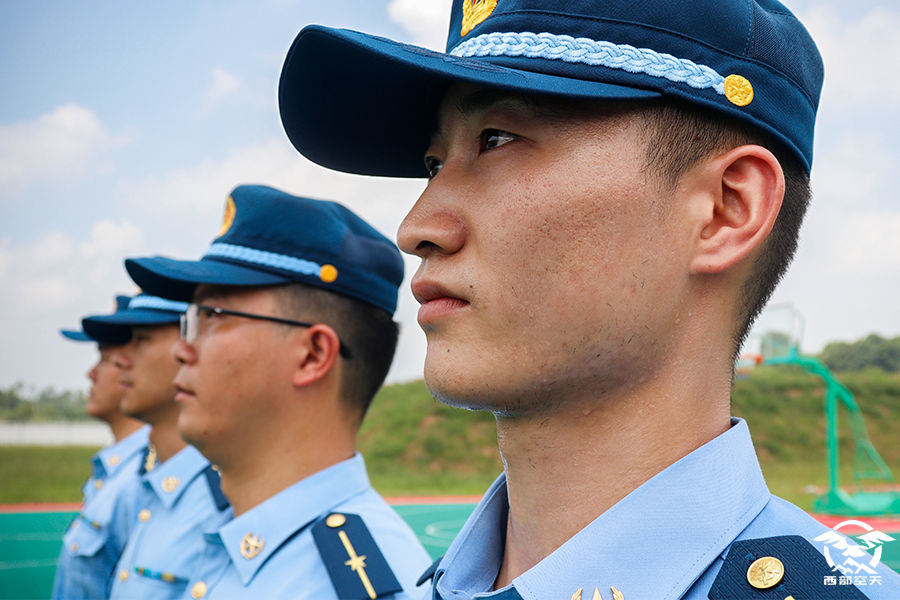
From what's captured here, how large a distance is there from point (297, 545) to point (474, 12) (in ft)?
6.36

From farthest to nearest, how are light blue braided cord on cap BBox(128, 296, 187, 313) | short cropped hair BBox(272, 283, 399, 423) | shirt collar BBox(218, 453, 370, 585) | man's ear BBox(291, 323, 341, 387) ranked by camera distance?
light blue braided cord on cap BBox(128, 296, 187, 313), short cropped hair BBox(272, 283, 399, 423), man's ear BBox(291, 323, 341, 387), shirt collar BBox(218, 453, 370, 585)

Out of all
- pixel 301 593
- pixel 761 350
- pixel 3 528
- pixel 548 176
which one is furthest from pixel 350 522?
pixel 761 350

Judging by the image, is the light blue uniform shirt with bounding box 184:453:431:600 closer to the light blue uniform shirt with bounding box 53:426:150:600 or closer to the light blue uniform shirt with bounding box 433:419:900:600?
the light blue uniform shirt with bounding box 433:419:900:600

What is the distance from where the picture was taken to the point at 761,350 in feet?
58.6

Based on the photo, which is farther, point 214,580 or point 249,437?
point 249,437

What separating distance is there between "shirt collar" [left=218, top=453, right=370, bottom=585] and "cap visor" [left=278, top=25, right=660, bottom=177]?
1.36 m

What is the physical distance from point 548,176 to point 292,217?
7.15 feet

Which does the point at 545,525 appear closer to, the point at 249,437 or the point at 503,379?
the point at 503,379

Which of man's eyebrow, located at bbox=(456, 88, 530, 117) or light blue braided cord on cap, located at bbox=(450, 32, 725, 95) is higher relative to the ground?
light blue braided cord on cap, located at bbox=(450, 32, 725, 95)

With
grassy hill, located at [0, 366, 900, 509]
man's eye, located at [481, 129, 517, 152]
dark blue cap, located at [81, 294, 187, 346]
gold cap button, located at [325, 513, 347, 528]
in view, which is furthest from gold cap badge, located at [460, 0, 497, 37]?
grassy hill, located at [0, 366, 900, 509]

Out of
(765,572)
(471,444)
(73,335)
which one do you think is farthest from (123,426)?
(471,444)

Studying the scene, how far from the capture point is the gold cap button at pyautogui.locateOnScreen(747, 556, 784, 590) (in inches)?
42.7

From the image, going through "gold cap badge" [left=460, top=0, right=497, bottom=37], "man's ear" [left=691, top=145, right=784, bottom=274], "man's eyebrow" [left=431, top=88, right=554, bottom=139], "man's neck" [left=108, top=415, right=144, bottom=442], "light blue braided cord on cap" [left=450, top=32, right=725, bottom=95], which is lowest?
"man's neck" [left=108, top=415, right=144, bottom=442]

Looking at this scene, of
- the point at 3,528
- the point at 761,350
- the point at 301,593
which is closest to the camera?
the point at 301,593
